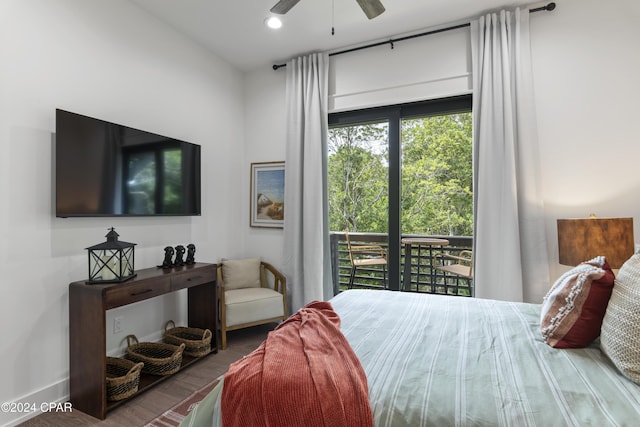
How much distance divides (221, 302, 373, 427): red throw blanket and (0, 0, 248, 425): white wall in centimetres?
176

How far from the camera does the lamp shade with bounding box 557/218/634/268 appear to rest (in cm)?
201

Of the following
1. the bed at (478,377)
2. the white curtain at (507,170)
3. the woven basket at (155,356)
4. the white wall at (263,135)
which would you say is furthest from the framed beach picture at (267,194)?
the bed at (478,377)

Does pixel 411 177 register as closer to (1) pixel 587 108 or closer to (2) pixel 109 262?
(1) pixel 587 108

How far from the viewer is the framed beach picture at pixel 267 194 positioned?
3709 millimetres

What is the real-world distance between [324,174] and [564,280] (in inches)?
93.0

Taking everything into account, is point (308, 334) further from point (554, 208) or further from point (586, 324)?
point (554, 208)

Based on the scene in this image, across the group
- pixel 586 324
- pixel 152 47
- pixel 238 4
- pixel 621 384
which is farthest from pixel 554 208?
pixel 152 47

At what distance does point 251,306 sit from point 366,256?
133 cm

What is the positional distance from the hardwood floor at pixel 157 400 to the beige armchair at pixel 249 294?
0.23m

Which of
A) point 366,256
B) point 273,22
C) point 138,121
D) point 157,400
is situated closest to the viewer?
point 157,400

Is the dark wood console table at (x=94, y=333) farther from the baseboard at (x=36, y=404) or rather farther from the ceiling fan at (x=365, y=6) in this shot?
the ceiling fan at (x=365, y=6)

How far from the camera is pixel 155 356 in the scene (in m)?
2.55

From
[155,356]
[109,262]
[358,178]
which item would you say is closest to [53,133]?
[109,262]

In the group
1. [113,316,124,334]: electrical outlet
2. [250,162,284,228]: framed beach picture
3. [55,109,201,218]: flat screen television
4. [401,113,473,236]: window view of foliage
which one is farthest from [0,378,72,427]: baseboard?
[401,113,473,236]: window view of foliage
